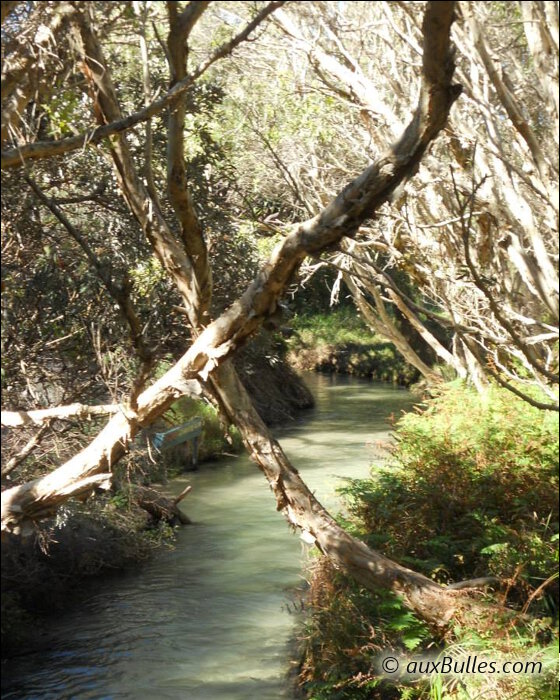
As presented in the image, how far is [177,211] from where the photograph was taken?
6707 mm

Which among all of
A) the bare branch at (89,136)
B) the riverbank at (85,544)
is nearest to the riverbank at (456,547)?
the riverbank at (85,544)

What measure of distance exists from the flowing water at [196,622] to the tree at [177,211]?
2135 millimetres

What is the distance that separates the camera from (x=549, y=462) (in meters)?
8.73

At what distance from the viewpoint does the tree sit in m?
4.77

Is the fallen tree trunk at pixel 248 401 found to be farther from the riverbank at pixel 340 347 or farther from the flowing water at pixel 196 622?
the riverbank at pixel 340 347

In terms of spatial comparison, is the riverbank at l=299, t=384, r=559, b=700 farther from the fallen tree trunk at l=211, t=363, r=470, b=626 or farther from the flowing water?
the flowing water

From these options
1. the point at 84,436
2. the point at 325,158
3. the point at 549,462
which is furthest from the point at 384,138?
the point at 84,436

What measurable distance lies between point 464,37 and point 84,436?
4.91 m

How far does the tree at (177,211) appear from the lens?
4.77m

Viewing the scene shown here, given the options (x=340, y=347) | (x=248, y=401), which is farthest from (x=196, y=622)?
(x=340, y=347)

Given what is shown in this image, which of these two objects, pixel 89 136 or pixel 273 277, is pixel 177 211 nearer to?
pixel 273 277

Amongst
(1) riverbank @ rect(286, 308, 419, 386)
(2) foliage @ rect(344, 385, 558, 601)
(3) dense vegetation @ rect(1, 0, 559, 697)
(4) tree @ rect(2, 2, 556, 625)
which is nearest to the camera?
(4) tree @ rect(2, 2, 556, 625)

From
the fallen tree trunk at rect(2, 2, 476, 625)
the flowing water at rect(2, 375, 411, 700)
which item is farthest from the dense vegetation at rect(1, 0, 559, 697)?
the flowing water at rect(2, 375, 411, 700)

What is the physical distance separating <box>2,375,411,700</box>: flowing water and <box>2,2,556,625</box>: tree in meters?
2.13
